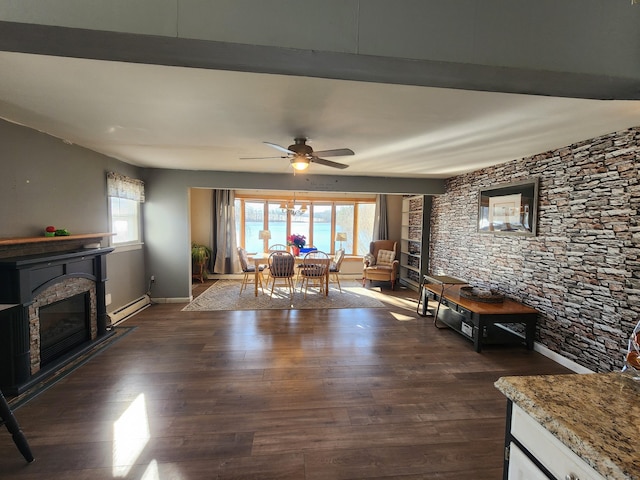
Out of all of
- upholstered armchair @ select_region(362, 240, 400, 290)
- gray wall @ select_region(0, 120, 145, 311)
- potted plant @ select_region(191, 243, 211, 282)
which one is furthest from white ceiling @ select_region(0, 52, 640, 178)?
potted plant @ select_region(191, 243, 211, 282)

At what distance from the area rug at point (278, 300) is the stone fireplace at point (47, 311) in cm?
144

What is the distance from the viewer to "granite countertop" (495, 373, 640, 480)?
72 centimetres

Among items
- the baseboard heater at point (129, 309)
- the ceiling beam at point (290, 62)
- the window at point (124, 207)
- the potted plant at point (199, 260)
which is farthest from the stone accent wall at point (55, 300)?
the potted plant at point (199, 260)

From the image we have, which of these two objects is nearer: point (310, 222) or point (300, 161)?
point (300, 161)

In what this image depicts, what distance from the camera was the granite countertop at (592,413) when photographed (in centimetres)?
72

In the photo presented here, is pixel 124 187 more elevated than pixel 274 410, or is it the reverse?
pixel 124 187

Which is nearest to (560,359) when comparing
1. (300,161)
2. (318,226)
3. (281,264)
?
(300,161)

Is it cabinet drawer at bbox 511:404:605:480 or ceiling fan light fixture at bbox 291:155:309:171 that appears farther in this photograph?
ceiling fan light fixture at bbox 291:155:309:171

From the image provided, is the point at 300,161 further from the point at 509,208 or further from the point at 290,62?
the point at 509,208

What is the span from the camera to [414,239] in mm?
6270

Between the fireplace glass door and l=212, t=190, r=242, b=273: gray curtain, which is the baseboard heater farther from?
l=212, t=190, r=242, b=273: gray curtain

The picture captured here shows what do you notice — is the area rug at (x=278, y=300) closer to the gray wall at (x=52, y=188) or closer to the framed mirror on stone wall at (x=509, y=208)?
the gray wall at (x=52, y=188)

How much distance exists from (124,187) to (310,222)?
14.2 feet

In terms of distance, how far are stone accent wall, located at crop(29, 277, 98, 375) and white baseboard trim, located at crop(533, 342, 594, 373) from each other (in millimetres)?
5276
